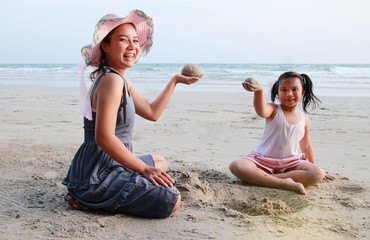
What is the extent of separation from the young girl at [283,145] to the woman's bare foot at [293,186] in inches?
2.8

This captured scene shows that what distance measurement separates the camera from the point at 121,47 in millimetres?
2689

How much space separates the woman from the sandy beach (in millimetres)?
116

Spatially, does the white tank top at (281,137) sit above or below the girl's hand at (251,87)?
below

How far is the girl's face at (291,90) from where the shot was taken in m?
3.62

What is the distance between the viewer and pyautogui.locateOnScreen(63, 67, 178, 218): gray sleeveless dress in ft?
8.32

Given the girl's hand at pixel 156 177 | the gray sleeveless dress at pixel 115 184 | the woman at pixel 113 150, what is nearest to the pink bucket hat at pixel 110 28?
the woman at pixel 113 150

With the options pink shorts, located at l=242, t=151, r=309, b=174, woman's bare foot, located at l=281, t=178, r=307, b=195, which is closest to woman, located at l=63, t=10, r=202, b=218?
woman's bare foot, located at l=281, t=178, r=307, b=195

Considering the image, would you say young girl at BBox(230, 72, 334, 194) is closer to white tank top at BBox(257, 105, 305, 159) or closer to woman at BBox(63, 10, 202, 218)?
white tank top at BBox(257, 105, 305, 159)

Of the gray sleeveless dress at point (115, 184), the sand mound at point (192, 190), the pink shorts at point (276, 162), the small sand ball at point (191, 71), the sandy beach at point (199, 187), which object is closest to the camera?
the sandy beach at point (199, 187)

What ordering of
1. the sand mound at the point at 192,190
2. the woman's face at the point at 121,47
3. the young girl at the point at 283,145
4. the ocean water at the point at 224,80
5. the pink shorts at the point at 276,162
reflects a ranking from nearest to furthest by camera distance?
the woman's face at the point at 121,47 → the sand mound at the point at 192,190 → the young girl at the point at 283,145 → the pink shorts at the point at 276,162 → the ocean water at the point at 224,80

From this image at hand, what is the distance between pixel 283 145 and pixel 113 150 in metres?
1.81

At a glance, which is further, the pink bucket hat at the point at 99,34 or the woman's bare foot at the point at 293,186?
the woman's bare foot at the point at 293,186

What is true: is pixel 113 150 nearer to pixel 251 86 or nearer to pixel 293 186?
pixel 251 86

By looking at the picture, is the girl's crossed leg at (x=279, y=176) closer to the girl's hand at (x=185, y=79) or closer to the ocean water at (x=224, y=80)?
the girl's hand at (x=185, y=79)
